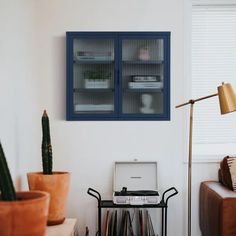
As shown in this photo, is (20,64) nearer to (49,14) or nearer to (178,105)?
(49,14)

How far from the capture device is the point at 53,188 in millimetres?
2637

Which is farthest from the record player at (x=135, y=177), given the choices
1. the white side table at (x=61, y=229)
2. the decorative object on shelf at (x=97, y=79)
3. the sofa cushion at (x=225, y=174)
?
the white side table at (x=61, y=229)

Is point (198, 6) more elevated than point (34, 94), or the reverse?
point (198, 6)

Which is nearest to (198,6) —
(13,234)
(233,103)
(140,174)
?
(233,103)

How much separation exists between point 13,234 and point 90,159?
1838mm

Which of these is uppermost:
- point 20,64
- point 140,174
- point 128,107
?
point 20,64

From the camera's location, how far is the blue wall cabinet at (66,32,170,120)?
140 inches

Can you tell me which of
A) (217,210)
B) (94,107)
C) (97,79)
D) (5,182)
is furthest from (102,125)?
(5,182)

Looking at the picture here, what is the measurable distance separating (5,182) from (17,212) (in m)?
0.15

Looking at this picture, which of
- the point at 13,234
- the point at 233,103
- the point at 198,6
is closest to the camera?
the point at 13,234

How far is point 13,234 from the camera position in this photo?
1780mm

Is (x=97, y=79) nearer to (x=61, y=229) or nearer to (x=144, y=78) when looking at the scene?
(x=144, y=78)

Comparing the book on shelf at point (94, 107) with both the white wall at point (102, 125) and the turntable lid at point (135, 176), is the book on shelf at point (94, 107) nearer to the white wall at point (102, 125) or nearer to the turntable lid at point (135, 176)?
the white wall at point (102, 125)

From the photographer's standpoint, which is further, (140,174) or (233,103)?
(140,174)
